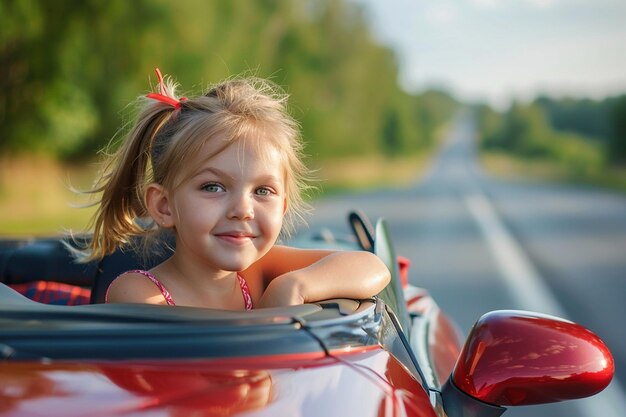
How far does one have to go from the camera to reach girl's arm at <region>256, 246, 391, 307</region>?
2.00 m

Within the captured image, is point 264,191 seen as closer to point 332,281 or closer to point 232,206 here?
point 232,206

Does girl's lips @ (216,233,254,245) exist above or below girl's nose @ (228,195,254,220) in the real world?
below

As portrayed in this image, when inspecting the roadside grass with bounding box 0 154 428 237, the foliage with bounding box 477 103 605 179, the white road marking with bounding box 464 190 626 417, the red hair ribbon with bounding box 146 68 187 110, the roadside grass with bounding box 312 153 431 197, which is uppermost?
the red hair ribbon with bounding box 146 68 187 110

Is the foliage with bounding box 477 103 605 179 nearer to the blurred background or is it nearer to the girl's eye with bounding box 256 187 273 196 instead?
the blurred background

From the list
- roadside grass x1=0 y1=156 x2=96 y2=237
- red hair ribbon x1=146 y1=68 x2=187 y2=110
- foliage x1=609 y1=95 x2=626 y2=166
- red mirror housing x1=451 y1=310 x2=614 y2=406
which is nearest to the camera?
red mirror housing x1=451 y1=310 x2=614 y2=406

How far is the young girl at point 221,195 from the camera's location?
6.62ft

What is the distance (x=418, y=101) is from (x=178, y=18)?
132514 millimetres

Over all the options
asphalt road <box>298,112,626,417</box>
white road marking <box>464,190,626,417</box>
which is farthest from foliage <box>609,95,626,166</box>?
white road marking <box>464,190,626,417</box>

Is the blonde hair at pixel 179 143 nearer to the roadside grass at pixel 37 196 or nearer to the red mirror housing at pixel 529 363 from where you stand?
the red mirror housing at pixel 529 363

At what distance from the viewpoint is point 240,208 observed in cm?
199

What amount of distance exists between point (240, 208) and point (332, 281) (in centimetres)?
26

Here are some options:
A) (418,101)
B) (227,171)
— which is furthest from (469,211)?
(418,101)

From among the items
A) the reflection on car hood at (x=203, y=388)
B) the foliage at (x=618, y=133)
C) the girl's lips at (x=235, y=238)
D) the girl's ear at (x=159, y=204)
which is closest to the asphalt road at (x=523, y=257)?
the girl's ear at (x=159, y=204)

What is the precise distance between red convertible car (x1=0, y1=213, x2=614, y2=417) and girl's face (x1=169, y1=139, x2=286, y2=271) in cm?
26
